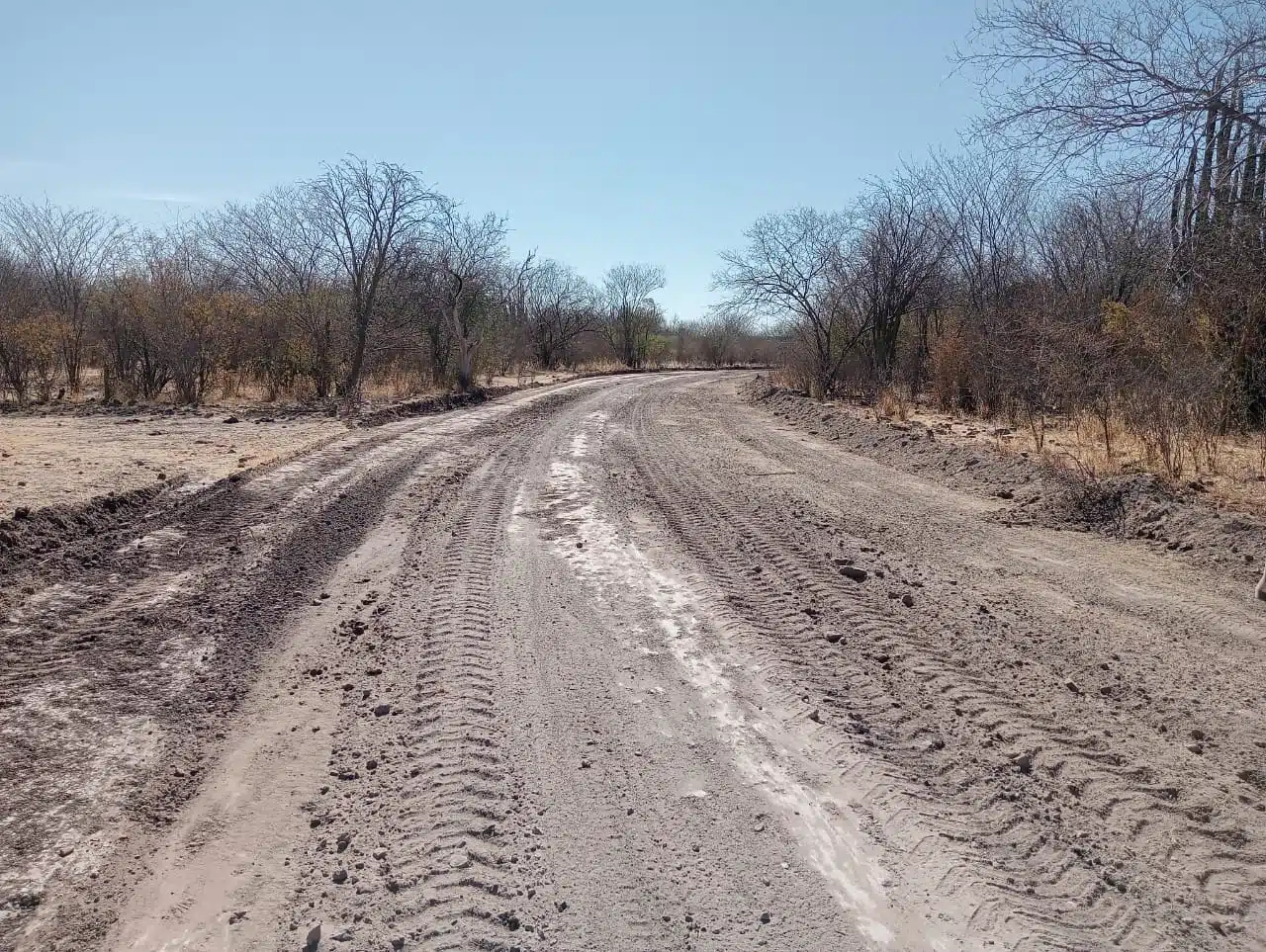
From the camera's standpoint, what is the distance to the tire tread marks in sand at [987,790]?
8.55 ft

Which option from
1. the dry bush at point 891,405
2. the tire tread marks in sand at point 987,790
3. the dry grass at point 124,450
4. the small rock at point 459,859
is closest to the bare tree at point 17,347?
the dry grass at point 124,450

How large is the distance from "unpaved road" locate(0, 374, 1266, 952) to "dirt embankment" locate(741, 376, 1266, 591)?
0.62m

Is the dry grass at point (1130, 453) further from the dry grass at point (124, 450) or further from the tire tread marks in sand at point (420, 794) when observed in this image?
the dry grass at point (124, 450)

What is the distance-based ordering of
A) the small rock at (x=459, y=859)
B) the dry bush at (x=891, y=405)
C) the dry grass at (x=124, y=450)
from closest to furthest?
1. the small rock at (x=459, y=859)
2. the dry grass at (x=124, y=450)
3. the dry bush at (x=891, y=405)

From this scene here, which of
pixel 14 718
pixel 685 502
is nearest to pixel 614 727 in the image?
pixel 14 718

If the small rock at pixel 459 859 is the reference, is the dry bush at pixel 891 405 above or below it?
above

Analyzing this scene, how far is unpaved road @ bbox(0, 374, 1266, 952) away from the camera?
8.59 feet

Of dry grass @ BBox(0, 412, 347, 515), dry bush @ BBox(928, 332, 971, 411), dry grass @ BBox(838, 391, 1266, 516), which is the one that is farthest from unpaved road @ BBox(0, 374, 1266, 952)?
dry bush @ BBox(928, 332, 971, 411)

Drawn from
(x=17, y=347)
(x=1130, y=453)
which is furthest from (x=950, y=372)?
(x=17, y=347)

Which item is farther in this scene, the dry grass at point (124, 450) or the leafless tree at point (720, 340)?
the leafless tree at point (720, 340)

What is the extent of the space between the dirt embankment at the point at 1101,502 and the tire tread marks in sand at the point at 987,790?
3.17m

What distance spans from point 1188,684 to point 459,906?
3.97 metres

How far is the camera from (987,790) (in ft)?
10.8

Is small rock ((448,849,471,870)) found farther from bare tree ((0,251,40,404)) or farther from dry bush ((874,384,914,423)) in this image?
bare tree ((0,251,40,404))
